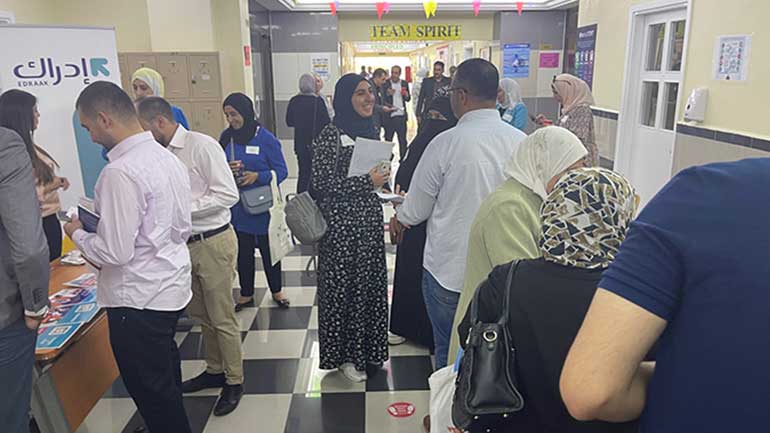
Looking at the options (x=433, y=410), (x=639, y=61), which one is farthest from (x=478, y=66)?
(x=639, y=61)

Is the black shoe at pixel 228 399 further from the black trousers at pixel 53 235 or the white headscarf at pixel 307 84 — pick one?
the white headscarf at pixel 307 84

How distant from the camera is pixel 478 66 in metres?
2.02

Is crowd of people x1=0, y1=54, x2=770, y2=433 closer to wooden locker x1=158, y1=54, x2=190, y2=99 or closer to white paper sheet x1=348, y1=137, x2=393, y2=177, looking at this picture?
white paper sheet x1=348, y1=137, x2=393, y2=177

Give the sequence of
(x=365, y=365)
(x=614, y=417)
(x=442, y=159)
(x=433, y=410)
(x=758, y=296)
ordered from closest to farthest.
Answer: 1. (x=758, y=296)
2. (x=614, y=417)
3. (x=433, y=410)
4. (x=442, y=159)
5. (x=365, y=365)

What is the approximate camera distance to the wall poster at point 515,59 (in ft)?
28.7

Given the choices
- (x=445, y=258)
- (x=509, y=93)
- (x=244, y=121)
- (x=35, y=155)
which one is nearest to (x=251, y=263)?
(x=244, y=121)

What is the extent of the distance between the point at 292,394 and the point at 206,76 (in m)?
3.64

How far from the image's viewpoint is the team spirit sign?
30.6 ft

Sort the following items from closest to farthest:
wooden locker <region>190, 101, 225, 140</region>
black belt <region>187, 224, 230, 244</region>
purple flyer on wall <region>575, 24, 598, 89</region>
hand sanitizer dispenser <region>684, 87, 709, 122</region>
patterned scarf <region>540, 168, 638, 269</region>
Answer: patterned scarf <region>540, 168, 638, 269</region> < black belt <region>187, 224, 230, 244</region> < hand sanitizer dispenser <region>684, 87, 709, 122</region> < wooden locker <region>190, 101, 225, 140</region> < purple flyer on wall <region>575, 24, 598, 89</region>

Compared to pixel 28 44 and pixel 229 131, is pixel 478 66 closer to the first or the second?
pixel 229 131

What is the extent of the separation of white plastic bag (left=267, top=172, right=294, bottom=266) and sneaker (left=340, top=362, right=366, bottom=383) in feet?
2.85

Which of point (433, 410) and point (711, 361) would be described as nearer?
point (711, 361)

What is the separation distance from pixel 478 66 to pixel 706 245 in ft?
4.90

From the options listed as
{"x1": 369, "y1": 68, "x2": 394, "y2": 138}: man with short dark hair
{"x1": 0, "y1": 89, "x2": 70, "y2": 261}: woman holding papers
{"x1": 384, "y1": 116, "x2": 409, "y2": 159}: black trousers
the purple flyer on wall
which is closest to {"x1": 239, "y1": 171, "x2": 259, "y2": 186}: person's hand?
{"x1": 0, "y1": 89, "x2": 70, "y2": 261}: woman holding papers
